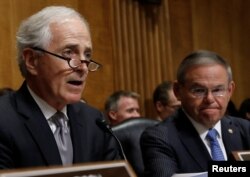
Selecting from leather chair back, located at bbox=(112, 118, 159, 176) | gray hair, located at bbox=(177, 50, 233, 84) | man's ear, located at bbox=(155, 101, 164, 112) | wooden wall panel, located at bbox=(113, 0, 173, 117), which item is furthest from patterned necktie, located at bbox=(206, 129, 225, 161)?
wooden wall panel, located at bbox=(113, 0, 173, 117)

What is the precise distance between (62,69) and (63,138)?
290 millimetres

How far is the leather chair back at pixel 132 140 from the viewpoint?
10.3ft

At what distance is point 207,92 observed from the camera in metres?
2.70

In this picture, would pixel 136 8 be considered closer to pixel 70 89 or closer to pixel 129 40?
pixel 129 40

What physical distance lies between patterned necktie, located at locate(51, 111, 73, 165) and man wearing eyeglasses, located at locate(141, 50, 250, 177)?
57 centimetres

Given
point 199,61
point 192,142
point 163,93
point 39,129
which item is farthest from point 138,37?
point 39,129

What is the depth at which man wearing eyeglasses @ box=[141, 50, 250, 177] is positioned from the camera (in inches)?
105

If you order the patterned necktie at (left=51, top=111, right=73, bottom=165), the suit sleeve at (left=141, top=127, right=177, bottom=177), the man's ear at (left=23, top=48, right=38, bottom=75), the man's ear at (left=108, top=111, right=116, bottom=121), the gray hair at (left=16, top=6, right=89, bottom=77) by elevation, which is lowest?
the man's ear at (left=108, top=111, right=116, bottom=121)

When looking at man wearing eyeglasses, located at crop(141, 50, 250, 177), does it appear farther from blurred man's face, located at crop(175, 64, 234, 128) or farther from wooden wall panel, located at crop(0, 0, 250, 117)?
wooden wall panel, located at crop(0, 0, 250, 117)

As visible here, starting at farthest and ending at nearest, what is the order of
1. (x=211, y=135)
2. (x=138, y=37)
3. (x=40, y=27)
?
(x=138, y=37)
(x=211, y=135)
(x=40, y=27)

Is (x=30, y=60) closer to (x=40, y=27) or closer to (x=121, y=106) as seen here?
(x=40, y=27)

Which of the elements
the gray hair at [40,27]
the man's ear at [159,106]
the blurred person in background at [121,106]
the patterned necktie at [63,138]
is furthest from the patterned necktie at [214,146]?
the man's ear at [159,106]

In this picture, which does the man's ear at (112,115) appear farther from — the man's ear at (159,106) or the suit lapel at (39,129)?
the suit lapel at (39,129)

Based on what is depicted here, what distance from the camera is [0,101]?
2205mm
